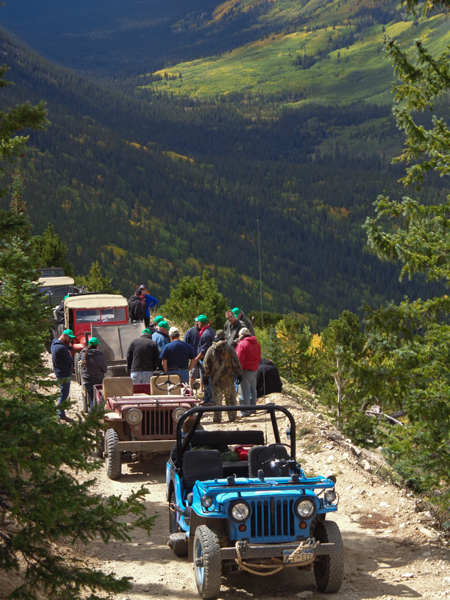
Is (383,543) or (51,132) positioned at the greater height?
(51,132)

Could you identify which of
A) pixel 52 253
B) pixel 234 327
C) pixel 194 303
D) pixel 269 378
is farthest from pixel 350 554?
pixel 52 253

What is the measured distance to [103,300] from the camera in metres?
20.0

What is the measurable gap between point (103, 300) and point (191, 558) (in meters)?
13.5

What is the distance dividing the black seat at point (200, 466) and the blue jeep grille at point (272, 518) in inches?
38.8

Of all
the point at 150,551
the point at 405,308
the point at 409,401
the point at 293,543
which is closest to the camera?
the point at 293,543

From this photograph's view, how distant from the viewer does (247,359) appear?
13516 mm

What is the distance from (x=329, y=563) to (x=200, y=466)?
1.73 meters

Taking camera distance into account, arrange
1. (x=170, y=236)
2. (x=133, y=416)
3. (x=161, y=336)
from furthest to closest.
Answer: (x=170, y=236) → (x=161, y=336) → (x=133, y=416)

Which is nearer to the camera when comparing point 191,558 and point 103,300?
point 191,558

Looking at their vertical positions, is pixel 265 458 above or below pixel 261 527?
above

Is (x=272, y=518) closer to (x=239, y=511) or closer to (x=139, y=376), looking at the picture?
(x=239, y=511)

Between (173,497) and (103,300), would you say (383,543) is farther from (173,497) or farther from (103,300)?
(103,300)

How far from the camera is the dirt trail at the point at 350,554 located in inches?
274

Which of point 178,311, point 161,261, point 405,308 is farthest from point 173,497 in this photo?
point 161,261
